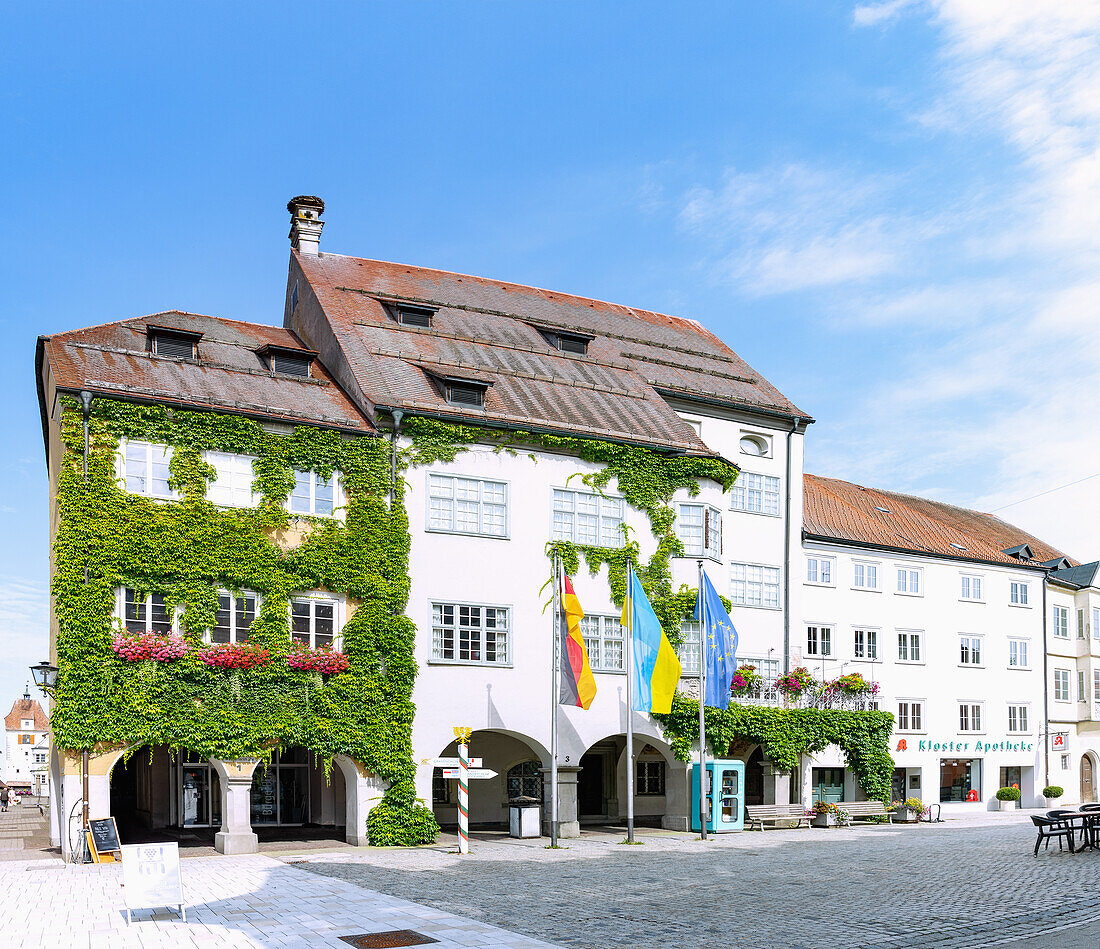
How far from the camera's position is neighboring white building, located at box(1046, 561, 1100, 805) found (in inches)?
1986

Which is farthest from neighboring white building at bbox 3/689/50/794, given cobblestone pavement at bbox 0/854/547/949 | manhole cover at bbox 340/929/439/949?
manhole cover at bbox 340/929/439/949

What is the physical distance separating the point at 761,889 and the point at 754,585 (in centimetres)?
1951

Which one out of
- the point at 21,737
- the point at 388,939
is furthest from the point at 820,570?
the point at 21,737

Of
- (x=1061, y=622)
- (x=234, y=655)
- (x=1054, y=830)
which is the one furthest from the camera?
(x=1061, y=622)

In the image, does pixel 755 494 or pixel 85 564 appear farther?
pixel 755 494

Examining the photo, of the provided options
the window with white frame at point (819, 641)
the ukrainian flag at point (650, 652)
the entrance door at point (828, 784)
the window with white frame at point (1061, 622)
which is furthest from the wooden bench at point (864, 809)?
→ the window with white frame at point (1061, 622)

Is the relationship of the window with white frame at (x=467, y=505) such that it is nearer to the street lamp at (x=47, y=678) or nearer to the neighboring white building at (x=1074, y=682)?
the street lamp at (x=47, y=678)

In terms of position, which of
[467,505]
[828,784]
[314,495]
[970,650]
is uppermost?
[314,495]

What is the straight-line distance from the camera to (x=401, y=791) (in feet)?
96.3

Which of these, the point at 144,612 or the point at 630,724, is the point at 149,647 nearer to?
the point at 144,612

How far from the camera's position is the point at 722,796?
33312 millimetres

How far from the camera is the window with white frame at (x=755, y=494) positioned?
39719 millimetres

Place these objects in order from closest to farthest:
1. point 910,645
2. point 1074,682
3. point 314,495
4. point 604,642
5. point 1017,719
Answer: point 314,495, point 604,642, point 910,645, point 1017,719, point 1074,682

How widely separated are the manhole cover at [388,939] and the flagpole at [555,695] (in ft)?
41.6
